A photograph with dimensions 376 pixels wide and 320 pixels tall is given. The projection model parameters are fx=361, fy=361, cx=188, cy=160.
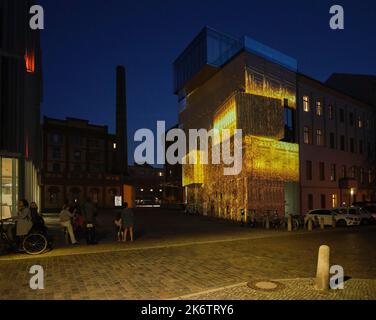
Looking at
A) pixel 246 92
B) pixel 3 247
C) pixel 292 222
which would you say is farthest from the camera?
pixel 246 92

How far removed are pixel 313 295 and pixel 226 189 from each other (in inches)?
1023

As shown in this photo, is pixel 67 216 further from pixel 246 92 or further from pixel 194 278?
pixel 246 92

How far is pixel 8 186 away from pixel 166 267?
42.9 feet

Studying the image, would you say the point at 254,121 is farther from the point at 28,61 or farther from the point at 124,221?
the point at 28,61

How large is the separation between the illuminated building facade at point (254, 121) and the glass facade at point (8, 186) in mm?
16820

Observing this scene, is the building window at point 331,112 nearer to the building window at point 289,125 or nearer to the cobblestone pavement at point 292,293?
the building window at point 289,125

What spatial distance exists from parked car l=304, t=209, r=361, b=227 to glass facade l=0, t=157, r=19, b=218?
62.4ft

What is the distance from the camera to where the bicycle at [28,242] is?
12688 millimetres

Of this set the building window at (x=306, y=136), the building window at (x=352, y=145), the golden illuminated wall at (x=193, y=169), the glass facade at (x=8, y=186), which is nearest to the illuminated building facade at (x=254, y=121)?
the golden illuminated wall at (x=193, y=169)

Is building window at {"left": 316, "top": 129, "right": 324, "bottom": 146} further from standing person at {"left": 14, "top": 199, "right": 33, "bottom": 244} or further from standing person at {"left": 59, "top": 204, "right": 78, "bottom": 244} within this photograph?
standing person at {"left": 14, "top": 199, "right": 33, "bottom": 244}

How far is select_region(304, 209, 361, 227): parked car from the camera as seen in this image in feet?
84.1
